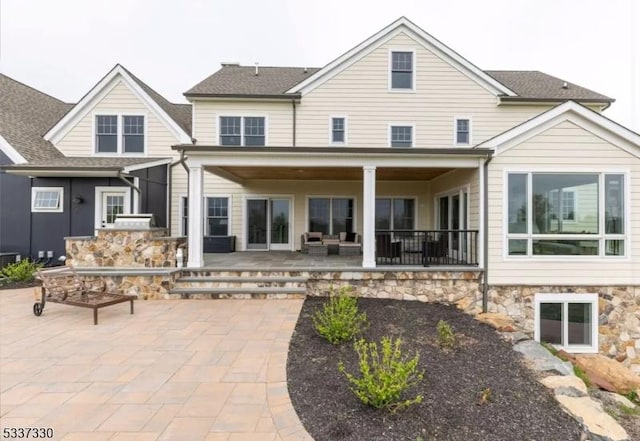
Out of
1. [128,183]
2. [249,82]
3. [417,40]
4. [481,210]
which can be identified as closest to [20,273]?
[128,183]

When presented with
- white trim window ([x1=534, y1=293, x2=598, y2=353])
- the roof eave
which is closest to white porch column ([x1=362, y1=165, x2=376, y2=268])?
white trim window ([x1=534, y1=293, x2=598, y2=353])

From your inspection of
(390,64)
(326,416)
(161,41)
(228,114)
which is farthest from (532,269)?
(161,41)

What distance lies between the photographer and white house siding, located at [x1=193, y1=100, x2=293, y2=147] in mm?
11891

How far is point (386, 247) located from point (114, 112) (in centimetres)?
1096

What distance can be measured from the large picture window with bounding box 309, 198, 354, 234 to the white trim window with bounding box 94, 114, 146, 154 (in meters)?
6.73

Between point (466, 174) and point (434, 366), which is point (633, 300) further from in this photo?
point (434, 366)

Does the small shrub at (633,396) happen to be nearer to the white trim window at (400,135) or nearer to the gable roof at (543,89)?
the white trim window at (400,135)

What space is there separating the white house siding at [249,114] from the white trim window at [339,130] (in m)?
1.55

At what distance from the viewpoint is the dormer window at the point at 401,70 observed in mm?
11867

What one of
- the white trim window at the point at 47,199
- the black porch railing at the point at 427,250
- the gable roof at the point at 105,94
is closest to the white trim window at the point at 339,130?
the black porch railing at the point at 427,250

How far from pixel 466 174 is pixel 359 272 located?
4047 mm

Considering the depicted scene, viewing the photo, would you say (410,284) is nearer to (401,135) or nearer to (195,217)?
(195,217)

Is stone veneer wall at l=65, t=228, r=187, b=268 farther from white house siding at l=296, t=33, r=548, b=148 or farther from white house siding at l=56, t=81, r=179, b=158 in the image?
white house siding at l=296, t=33, r=548, b=148

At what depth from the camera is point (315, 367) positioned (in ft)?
13.1
